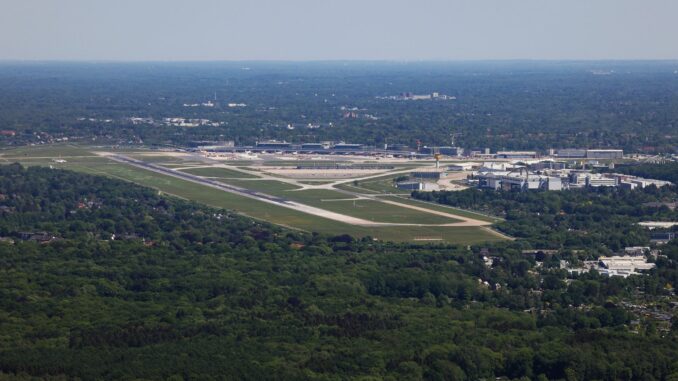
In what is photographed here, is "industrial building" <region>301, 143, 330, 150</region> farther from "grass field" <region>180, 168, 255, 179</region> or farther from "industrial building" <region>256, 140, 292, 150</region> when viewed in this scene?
"grass field" <region>180, 168, 255, 179</region>

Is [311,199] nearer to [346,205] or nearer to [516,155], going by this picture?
[346,205]

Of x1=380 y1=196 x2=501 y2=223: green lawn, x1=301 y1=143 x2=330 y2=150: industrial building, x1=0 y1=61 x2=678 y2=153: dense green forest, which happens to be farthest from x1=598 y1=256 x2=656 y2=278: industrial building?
x1=301 y1=143 x2=330 y2=150: industrial building

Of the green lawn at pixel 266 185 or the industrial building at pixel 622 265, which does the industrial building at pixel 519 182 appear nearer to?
the green lawn at pixel 266 185

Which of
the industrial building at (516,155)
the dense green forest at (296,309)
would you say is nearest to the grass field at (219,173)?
the industrial building at (516,155)

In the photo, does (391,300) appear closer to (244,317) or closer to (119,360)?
(244,317)

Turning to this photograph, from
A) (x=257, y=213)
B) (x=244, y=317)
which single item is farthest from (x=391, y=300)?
(x=257, y=213)

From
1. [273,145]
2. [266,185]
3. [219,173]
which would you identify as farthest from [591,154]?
[266,185]
